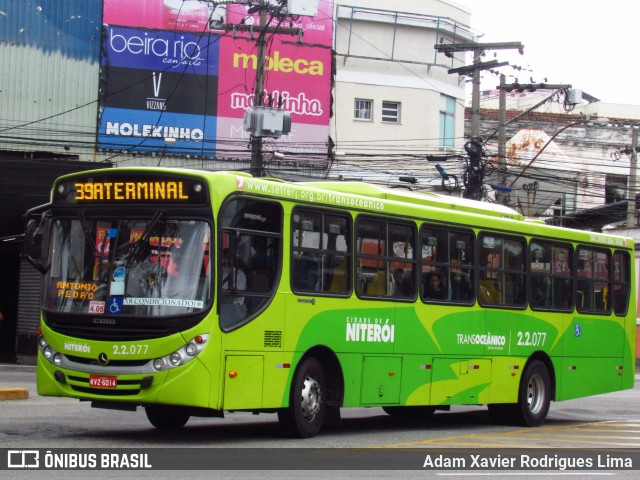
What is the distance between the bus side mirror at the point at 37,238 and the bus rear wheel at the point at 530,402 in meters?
7.86

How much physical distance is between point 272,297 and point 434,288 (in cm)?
342

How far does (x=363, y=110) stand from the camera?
1578 inches

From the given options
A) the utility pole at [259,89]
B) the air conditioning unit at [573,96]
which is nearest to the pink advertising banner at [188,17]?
the utility pole at [259,89]

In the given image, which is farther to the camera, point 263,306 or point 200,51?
point 200,51

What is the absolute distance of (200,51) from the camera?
34.6 metres

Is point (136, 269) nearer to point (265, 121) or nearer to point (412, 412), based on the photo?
point (412, 412)

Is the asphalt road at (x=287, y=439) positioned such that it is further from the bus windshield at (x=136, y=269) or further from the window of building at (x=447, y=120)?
the window of building at (x=447, y=120)

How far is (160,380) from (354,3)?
99.0 feet

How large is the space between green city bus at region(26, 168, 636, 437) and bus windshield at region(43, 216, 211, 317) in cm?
1

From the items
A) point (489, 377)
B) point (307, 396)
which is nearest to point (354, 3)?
point (489, 377)

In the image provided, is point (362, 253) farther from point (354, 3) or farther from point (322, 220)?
point (354, 3)

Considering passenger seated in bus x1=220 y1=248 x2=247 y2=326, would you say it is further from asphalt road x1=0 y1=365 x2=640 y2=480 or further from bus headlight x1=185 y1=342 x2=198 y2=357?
asphalt road x1=0 y1=365 x2=640 y2=480

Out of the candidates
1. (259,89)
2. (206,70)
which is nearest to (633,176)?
(206,70)

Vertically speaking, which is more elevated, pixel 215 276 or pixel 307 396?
pixel 215 276
